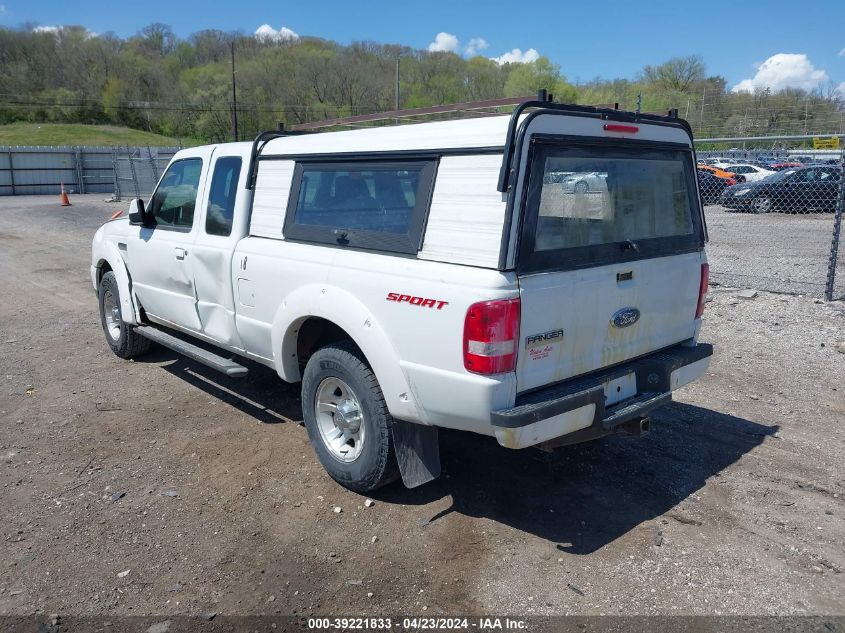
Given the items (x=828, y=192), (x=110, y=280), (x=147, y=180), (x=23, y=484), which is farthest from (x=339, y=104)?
(x=23, y=484)

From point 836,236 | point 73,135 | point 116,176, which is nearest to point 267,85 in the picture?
point 73,135

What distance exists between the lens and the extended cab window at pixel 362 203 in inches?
146

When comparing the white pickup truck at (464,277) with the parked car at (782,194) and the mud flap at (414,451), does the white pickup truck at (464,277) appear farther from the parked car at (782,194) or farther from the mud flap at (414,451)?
the parked car at (782,194)

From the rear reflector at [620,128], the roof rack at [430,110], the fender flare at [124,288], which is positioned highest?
the roof rack at [430,110]

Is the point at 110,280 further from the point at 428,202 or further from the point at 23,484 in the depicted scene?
the point at 428,202

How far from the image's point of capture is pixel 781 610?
3127 mm

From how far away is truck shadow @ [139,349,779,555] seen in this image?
155 inches

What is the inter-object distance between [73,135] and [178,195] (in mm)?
73518

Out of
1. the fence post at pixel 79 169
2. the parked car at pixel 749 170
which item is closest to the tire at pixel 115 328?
the parked car at pixel 749 170

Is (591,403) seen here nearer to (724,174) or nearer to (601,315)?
(601,315)

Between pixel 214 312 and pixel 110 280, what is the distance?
7.19ft

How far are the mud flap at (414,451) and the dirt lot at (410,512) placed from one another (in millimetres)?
297

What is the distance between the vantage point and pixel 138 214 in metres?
5.96

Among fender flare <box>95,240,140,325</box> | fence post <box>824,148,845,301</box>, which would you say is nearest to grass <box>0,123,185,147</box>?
fender flare <box>95,240,140,325</box>
